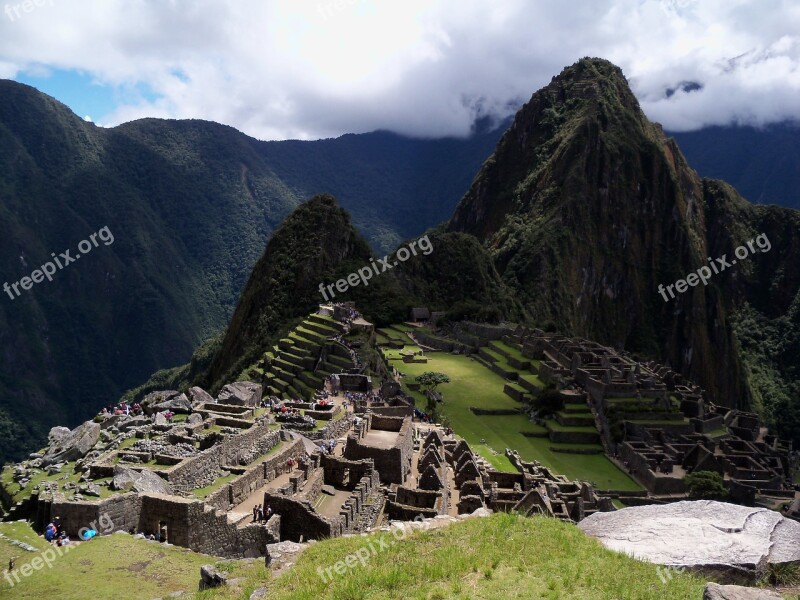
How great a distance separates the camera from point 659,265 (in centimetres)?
17325

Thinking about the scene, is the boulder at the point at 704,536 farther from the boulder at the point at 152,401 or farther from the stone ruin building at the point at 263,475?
the boulder at the point at 152,401

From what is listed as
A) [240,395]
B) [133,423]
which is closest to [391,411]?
[240,395]

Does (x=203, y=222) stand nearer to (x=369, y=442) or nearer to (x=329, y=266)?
(x=329, y=266)

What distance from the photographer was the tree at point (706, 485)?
37625 millimetres

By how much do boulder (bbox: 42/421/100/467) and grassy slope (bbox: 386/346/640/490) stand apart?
58.8 ft

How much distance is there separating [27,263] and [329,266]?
7568 centimetres

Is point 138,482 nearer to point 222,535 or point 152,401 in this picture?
point 222,535

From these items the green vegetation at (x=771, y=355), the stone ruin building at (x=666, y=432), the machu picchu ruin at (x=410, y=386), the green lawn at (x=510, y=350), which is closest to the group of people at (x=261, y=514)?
the machu picchu ruin at (x=410, y=386)

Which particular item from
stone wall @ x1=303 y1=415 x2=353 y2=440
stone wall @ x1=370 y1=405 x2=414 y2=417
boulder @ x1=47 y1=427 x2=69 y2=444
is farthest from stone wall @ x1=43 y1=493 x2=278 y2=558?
stone wall @ x1=370 y1=405 x2=414 y2=417

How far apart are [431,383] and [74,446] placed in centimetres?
3683

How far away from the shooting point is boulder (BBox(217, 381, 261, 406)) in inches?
971

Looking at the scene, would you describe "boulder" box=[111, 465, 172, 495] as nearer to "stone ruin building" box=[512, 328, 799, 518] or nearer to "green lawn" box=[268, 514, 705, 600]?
"green lawn" box=[268, 514, 705, 600]

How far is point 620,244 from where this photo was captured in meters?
166

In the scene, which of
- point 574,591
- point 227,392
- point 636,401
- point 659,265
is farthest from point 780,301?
point 574,591
